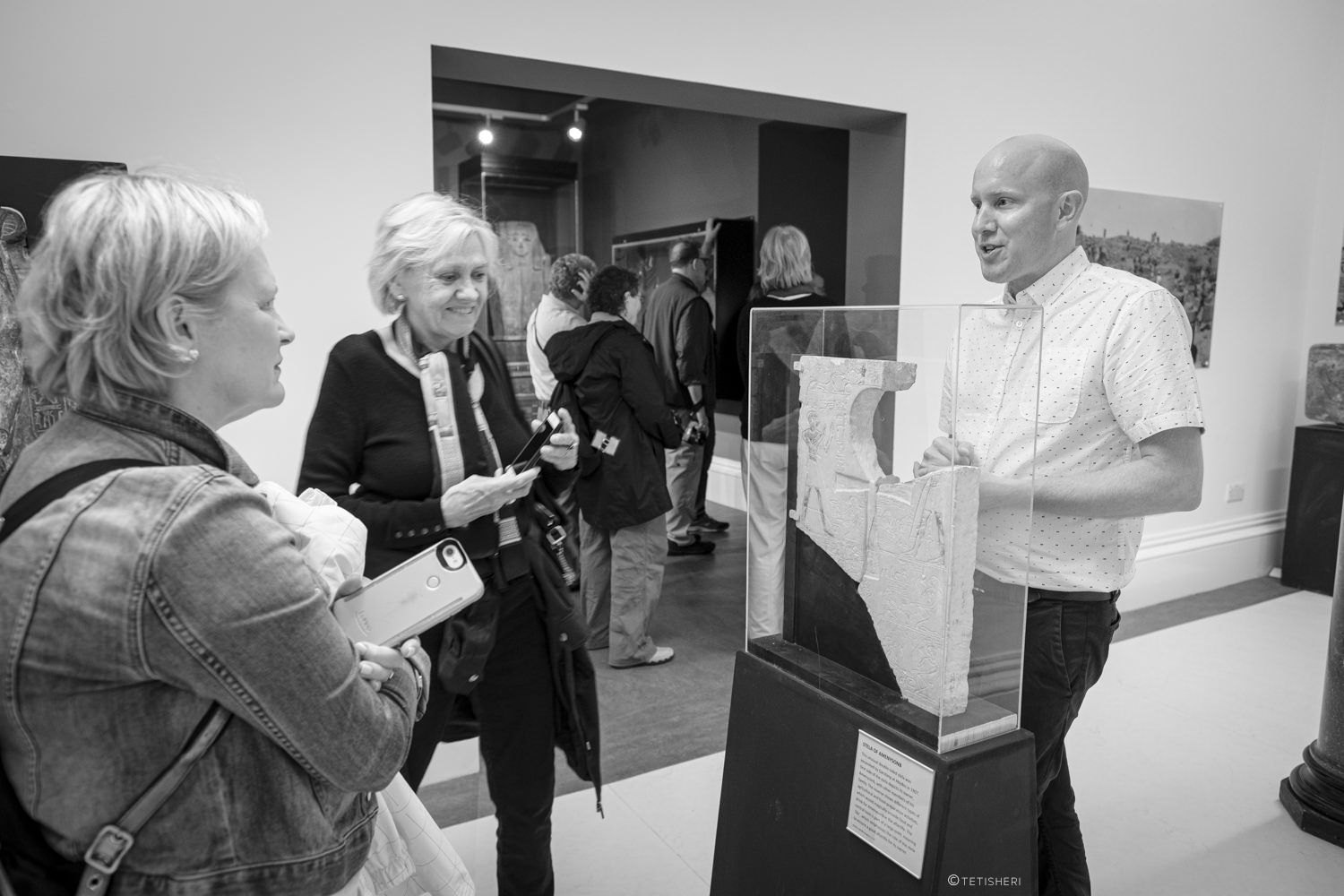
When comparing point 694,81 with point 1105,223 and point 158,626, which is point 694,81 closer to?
point 1105,223

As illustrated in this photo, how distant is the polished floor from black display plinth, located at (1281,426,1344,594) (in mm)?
1148

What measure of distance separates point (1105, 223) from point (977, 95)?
1006 mm

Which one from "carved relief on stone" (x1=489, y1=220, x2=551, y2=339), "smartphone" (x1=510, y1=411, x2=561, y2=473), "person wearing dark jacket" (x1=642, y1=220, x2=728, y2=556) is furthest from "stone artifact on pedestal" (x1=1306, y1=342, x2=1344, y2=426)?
"smartphone" (x1=510, y1=411, x2=561, y2=473)

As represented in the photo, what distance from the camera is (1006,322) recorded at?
1279 millimetres

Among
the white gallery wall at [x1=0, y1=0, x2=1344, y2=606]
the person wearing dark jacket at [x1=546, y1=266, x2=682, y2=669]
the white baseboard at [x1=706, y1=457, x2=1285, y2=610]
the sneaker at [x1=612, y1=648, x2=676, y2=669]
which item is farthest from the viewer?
the white baseboard at [x1=706, y1=457, x2=1285, y2=610]

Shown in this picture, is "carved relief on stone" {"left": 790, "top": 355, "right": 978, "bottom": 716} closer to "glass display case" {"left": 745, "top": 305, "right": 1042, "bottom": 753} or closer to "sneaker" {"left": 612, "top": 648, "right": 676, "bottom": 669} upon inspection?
"glass display case" {"left": 745, "top": 305, "right": 1042, "bottom": 753}

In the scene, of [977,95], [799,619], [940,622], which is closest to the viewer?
[940,622]

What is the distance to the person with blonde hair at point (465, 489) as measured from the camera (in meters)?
1.73

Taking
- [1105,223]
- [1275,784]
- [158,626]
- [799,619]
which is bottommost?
[1275,784]

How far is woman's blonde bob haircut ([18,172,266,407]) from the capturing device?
2.68 feet

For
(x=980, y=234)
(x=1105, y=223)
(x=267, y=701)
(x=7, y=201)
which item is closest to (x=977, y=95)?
(x=1105, y=223)

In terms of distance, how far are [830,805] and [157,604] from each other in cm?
106

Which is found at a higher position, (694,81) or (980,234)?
(694,81)

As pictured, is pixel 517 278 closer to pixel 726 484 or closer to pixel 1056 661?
pixel 726 484
